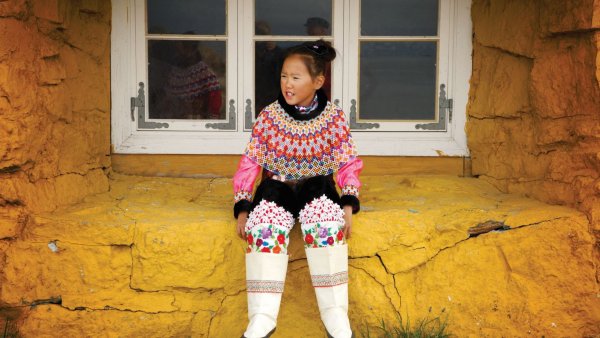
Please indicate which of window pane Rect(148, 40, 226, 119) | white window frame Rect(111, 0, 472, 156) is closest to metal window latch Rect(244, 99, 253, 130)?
white window frame Rect(111, 0, 472, 156)

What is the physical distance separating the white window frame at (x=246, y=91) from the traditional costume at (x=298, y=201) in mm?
685

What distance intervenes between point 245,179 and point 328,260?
49cm

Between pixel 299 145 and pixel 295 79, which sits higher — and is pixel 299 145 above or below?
below

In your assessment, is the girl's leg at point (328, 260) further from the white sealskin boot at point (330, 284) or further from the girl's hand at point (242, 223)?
the girl's hand at point (242, 223)

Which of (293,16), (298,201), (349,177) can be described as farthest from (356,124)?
(298,201)

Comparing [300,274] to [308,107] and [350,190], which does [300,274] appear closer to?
[350,190]

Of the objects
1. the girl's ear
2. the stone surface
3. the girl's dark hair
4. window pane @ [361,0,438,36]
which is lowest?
the stone surface

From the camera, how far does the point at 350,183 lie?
2.68 m

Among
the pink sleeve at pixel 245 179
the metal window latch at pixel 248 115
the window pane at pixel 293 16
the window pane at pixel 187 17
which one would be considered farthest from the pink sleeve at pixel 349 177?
the window pane at pixel 187 17

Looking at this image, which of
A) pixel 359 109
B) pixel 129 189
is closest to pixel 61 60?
pixel 129 189

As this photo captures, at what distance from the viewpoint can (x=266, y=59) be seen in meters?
3.39

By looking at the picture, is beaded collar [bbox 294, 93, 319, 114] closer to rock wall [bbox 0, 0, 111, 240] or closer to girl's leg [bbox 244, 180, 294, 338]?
girl's leg [bbox 244, 180, 294, 338]

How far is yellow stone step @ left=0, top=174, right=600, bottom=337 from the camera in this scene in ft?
8.94

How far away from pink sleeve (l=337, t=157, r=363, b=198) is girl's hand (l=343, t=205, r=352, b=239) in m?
0.06
